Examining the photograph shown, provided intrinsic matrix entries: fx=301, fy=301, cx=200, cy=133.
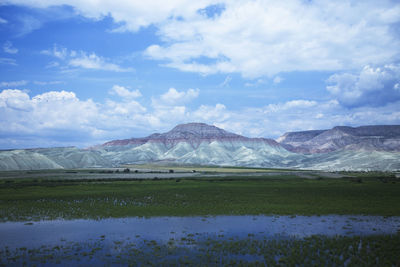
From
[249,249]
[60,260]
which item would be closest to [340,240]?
[249,249]

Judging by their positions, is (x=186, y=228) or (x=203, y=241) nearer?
(x=203, y=241)

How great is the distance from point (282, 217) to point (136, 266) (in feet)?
66.0

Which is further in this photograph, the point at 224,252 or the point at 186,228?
the point at 186,228

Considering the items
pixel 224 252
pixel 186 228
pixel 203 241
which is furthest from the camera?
pixel 186 228

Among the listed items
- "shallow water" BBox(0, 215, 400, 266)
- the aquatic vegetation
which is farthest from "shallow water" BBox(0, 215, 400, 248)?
the aquatic vegetation

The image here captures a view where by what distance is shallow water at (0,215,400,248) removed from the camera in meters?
Result: 25.9

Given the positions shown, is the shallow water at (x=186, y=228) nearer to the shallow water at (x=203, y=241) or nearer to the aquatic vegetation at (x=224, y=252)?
the shallow water at (x=203, y=241)

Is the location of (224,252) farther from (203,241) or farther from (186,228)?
(186,228)

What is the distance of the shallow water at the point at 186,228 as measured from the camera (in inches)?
1020

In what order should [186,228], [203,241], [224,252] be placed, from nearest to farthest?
[224,252] < [203,241] < [186,228]

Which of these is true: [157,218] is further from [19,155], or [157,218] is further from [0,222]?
[19,155]

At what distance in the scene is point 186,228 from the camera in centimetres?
2878

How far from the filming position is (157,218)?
A: 110ft

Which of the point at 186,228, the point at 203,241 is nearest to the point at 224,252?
the point at 203,241
